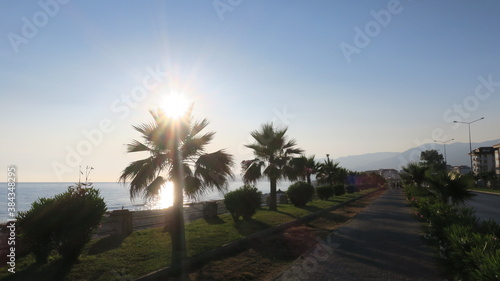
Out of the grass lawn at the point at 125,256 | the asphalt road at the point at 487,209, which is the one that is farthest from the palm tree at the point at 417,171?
the grass lawn at the point at 125,256

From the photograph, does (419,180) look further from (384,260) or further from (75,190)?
(75,190)

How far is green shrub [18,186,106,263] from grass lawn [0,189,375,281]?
36 cm

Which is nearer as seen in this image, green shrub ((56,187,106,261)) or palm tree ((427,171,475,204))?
green shrub ((56,187,106,261))

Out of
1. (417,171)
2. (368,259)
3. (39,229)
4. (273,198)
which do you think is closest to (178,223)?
(39,229)

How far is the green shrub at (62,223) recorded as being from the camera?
765cm

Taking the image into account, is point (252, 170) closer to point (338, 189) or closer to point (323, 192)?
point (323, 192)

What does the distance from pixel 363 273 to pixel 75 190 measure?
6747mm

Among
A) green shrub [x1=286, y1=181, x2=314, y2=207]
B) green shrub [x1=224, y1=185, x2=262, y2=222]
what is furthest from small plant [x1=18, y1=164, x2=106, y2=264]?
green shrub [x1=286, y1=181, x2=314, y2=207]

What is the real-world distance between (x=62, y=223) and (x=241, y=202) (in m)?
9.23

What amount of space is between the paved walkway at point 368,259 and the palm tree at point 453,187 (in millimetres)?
2558

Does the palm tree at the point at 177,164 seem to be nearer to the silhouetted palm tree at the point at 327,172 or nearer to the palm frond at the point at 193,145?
the palm frond at the point at 193,145

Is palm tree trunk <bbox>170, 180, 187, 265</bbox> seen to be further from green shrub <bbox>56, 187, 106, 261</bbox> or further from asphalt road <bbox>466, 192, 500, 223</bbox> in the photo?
asphalt road <bbox>466, 192, 500, 223</bbox>

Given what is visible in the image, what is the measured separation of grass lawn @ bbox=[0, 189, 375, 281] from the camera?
715 centimetres

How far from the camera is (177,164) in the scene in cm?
1291
